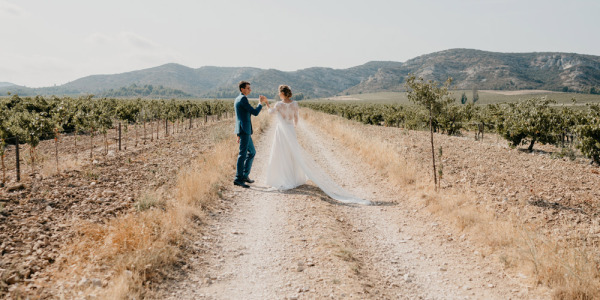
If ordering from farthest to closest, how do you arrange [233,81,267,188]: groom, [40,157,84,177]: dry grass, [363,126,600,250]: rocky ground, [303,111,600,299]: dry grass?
[40,157,84,177]: dry grass, [233,81,267,188]: groom, [363,126,600,250]: rocky ground, [303,111,600,299]: dry grass

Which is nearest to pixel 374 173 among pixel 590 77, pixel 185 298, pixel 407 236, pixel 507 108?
pixel 407 236

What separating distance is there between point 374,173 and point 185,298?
24.7ft

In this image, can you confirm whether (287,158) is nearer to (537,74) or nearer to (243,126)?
(243,126)

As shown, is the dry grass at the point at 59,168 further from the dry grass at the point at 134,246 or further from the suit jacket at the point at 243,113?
the suit jacket at the point at 243,113

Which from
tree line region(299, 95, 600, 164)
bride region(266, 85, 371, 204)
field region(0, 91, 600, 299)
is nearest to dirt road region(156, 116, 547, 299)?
field region(0, 91, 600, 299)

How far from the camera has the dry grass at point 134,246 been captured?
3752 mm

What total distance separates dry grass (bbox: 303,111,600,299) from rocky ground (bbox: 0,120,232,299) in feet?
19.2

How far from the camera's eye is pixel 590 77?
15375cm

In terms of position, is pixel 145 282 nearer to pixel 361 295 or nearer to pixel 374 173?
pixel 361 295

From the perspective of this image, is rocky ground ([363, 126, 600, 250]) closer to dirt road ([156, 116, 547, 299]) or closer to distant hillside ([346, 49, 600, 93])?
dirt road ([156, 116, 547, 299])

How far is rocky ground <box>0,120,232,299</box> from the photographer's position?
390 cm

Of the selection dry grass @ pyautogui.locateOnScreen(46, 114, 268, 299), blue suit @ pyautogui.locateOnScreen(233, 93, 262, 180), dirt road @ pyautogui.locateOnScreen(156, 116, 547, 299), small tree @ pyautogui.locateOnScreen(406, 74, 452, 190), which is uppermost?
small tree @ pyautogui.locateOnScreen(406, 74, 452, 190)

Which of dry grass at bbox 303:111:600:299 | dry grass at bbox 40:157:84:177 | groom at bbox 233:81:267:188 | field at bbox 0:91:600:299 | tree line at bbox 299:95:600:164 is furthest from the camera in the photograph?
tree line at bbox 299:95:600:164

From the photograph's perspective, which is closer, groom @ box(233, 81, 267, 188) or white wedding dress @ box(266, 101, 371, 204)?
groom @ box(233, 81, 267, 188)
